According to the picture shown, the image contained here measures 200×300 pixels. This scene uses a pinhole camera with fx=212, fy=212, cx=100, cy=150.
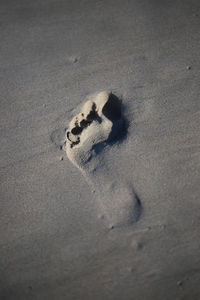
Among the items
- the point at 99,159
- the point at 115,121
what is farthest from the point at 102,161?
the point at 115,121

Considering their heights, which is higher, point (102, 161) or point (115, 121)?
point (115, 121)

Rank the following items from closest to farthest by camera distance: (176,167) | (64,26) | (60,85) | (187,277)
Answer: (187,277), (176,167), (60,85), (64,26)

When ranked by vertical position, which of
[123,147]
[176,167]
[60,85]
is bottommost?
[176,167]

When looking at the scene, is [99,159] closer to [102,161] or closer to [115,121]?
[102,161]

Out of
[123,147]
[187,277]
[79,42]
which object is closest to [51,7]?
[79,42]

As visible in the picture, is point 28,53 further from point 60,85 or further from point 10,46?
point 60,85
